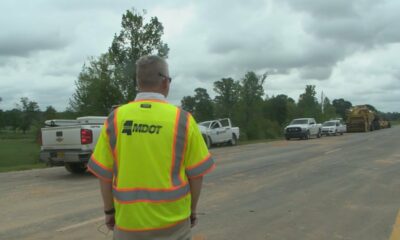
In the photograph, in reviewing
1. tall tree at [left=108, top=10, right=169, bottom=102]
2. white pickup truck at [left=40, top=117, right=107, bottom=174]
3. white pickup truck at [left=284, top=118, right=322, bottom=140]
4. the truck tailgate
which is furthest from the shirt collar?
white pickup truck at [left=284, top=118, right=322, bottom=140]

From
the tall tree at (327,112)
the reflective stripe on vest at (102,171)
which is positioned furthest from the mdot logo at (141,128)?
the tall tree at (327,112)

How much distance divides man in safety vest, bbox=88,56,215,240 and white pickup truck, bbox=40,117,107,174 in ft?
34.4

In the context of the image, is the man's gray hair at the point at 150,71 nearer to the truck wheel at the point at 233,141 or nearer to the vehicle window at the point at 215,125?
the vehicle window at the point at 215,125

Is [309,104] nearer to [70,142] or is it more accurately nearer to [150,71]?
[70,142]

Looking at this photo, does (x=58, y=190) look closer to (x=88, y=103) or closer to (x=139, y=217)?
(x=139, y=217)

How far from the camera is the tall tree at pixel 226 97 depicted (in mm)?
58694

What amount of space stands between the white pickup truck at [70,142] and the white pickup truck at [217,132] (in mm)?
15685

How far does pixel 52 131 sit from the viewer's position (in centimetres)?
1377

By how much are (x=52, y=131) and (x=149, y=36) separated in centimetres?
1556

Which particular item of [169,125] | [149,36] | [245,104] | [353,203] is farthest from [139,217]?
[245,104]

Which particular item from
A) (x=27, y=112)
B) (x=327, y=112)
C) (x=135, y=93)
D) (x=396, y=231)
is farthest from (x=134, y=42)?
(x=27, y=112)

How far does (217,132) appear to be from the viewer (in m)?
31.0

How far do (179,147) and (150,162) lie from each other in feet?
0.64

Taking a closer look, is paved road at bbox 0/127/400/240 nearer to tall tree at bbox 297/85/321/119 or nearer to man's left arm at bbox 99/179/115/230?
man's left arm at bbox 99/179/115/230
